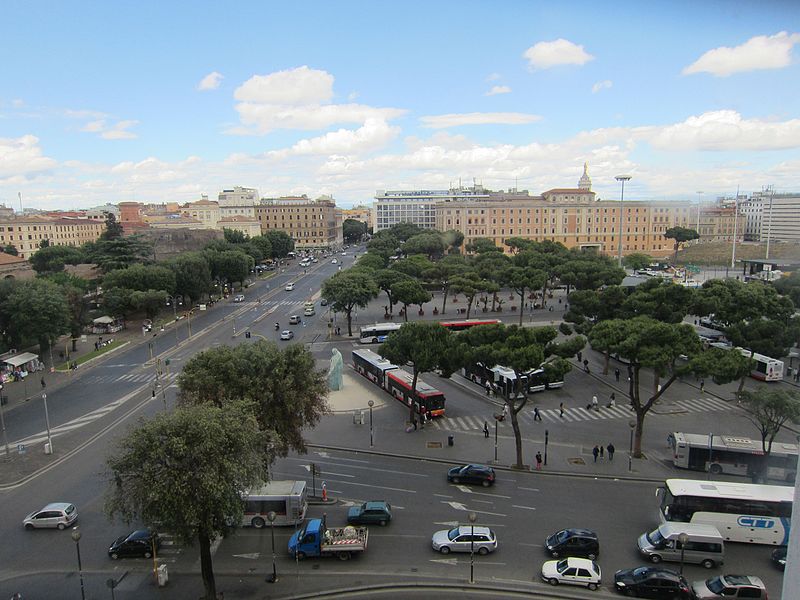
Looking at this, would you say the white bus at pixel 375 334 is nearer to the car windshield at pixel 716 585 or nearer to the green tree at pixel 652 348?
the green tree at pixel 652 348

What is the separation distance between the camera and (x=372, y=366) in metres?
35.1

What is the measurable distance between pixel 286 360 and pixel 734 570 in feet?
51.2

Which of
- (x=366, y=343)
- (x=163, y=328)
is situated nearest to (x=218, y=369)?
(x=366, y=343)

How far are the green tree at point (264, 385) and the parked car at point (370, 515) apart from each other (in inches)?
→ 126

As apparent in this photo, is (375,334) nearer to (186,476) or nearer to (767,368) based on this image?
(767,368)

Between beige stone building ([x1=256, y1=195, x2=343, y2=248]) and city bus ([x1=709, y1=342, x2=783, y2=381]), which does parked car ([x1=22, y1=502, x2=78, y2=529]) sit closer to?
city bus ([x1=709, y1=342, x2=783, y2=381])

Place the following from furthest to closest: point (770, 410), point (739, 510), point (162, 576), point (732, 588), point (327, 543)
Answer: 1. point (770, 410)
2. point (739, 510)
3. point (327, 543)
4. point (162, 576)
5. point (732, 588)

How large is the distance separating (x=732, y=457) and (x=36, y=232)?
12797cm

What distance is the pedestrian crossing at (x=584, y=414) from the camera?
1101 inches

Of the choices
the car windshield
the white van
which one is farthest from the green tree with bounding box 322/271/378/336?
the car windshield

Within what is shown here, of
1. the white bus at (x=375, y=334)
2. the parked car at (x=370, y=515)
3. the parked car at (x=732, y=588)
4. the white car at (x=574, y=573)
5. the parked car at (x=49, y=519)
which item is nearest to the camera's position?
the parked car at (x=732, y=588)

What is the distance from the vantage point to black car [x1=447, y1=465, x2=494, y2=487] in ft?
68.6

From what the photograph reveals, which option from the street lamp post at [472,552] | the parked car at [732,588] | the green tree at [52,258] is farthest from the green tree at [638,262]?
the green tree at [52,258]

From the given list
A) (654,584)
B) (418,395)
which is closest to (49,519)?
(418,395)
